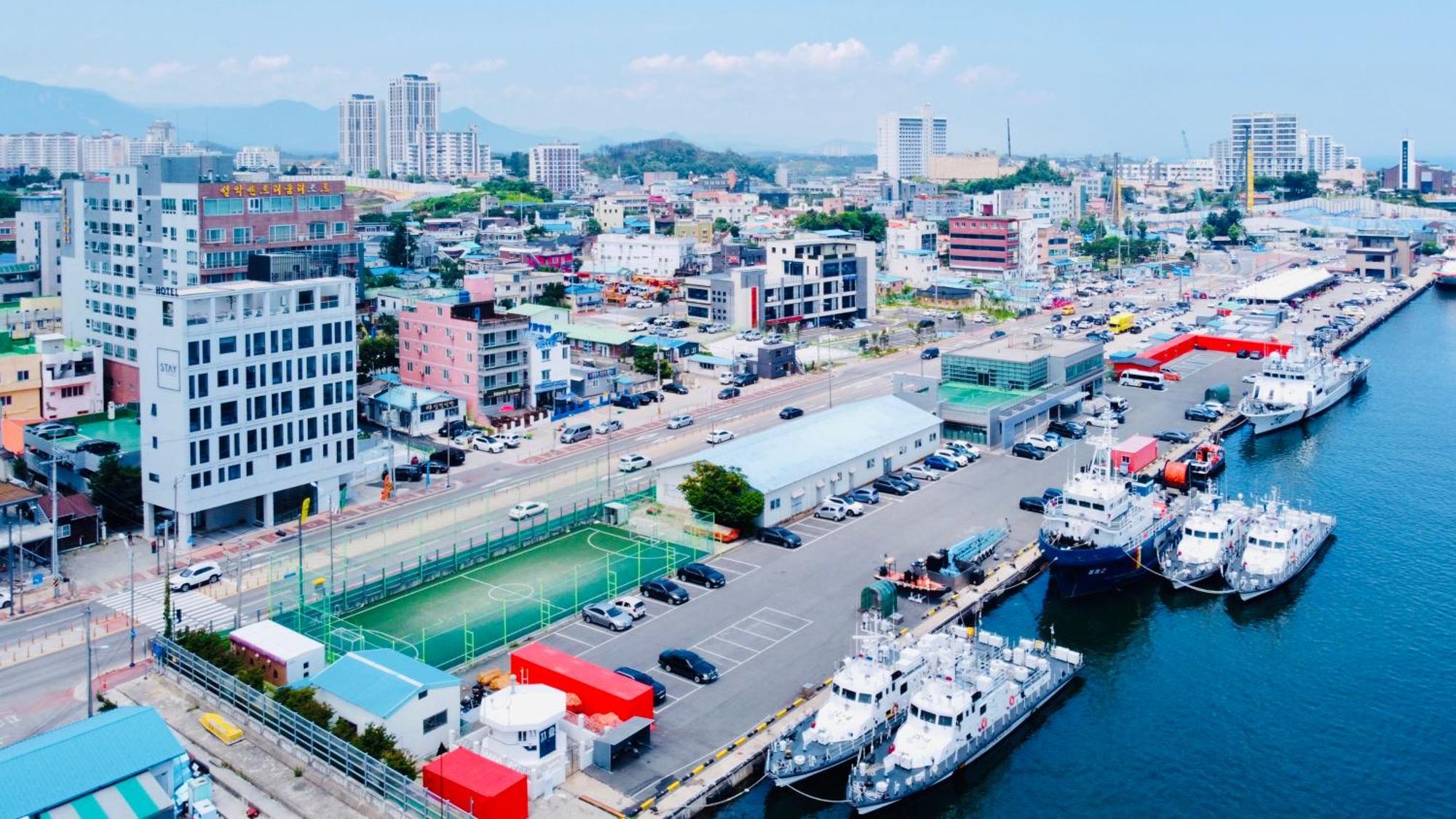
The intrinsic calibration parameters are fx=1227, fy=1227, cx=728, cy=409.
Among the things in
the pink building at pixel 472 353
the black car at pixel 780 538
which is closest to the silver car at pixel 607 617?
the black car at pixel 780 538

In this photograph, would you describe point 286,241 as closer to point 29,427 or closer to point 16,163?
point 29,427

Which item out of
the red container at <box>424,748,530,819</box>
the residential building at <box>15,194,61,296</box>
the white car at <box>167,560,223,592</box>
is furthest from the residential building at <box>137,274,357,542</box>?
the residential building at <box>15,194,61,296</box>

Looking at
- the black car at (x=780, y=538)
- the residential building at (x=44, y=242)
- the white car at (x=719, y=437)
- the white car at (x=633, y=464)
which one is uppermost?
the residential building at (x=44, y=242)

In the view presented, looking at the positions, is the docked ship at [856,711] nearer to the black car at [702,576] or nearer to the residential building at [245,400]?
the black car at [702,576]

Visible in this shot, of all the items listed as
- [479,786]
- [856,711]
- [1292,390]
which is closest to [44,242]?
[479,786]

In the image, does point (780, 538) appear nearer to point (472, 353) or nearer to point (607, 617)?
point (607, 617)

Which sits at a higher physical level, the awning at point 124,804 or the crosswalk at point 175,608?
the crosswalk at point 175,608

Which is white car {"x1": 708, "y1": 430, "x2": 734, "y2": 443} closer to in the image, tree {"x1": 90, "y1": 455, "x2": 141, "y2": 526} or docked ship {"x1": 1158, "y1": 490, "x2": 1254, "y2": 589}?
docked ship {"x1": 1158, "y1": 490, "x2": 1254, "y2": 589}

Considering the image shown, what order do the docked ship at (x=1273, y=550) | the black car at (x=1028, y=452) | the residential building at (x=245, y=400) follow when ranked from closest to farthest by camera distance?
the residential building at (x=245, y=400)
the docked ship at (x=1273, y=550)
the black car at (x=1028, y=452)
